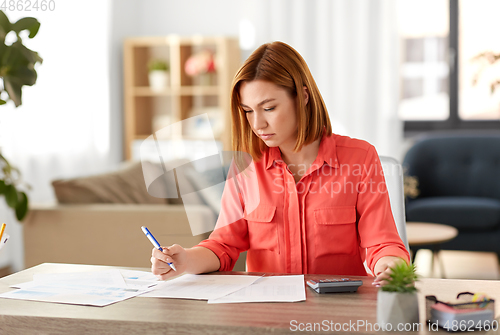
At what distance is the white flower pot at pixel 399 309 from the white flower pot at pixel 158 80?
3983mm

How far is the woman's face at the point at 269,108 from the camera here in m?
1.31

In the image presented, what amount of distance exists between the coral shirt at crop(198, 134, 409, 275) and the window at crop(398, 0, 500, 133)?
11.3 feet

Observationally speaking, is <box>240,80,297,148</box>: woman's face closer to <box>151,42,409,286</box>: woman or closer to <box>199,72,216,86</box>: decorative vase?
<box>151,42,409,286</box>: woman

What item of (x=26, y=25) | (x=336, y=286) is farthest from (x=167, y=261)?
(x=26, y=25)

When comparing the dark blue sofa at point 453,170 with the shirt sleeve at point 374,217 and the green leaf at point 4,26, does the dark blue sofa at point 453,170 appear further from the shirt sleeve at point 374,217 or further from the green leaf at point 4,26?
the green leaf at point 4,26

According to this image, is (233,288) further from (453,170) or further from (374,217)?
(453,170)

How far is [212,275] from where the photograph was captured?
4.10 ft

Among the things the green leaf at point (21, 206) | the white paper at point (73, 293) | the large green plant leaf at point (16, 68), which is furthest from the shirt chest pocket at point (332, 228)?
the green leaf at point (21, 206)

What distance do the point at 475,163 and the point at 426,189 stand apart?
40 centimetres

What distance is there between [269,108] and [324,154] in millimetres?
189

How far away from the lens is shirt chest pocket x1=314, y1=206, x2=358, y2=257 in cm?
134

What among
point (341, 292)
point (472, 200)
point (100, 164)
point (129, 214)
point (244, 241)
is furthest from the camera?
point (100, 164)

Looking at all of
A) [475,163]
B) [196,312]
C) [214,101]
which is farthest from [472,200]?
[196,312]

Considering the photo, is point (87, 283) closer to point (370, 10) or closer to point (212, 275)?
point (212, 275)
